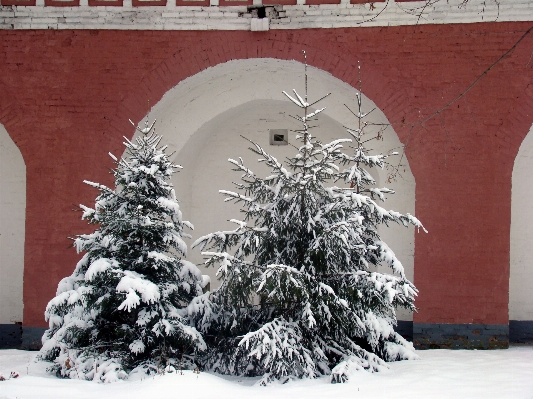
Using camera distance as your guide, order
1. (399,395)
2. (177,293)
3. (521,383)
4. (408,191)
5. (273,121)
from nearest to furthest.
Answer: (399,395) < (521,383) < (177,293) < (408,191) < (273,121)

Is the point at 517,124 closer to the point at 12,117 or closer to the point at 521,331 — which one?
the point at 521,331

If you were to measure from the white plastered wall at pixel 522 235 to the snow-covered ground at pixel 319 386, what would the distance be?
7.55 ft

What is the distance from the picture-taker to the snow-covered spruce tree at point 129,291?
6387 mm

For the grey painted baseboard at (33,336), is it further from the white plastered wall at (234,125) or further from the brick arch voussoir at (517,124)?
the brick arch voussoir at (517,124)

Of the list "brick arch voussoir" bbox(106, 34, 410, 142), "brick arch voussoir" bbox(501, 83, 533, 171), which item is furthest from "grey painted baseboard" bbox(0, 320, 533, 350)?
"brick arch voussoir" bbox(106, 34, 410, 142)

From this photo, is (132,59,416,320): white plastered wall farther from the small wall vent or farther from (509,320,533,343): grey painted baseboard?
(509,320,533,343): grey painted baseboard

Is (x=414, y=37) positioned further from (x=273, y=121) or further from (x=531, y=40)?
(x=273, y=121)

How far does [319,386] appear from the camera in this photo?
6047mm

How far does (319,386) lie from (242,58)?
15.5 feet

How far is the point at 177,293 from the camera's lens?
6906 millimetres

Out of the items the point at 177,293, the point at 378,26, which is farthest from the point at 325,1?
the point at 177,293

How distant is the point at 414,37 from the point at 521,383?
15.1ft

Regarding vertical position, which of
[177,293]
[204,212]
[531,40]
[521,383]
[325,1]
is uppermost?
[325,1]

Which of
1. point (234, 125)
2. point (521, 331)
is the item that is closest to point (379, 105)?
point (234, 125)
